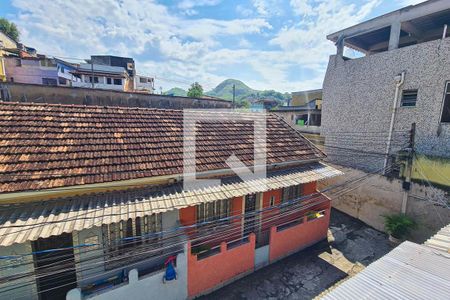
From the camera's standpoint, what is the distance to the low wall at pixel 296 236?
8.23 metres

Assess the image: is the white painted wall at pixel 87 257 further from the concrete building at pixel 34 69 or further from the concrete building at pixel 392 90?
the concrete building at pixel 34 69

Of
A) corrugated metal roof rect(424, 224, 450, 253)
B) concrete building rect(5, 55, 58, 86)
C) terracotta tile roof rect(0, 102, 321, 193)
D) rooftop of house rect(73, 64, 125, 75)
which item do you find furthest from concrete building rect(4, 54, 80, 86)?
corrugated metal roof rect(424, 224, 450, 253)

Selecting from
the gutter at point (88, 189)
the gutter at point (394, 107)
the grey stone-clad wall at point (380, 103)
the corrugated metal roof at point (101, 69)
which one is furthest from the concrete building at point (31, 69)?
the gutter at point (394, 107)

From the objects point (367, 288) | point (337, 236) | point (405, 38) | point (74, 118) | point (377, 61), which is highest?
point (405, 38)

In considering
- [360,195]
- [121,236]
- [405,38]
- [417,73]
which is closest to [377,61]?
[417,73]

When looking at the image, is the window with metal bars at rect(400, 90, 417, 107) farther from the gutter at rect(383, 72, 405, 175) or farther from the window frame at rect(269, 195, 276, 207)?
the window frame at rect(269, 195, 276, 207)

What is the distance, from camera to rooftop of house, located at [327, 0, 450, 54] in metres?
10.4

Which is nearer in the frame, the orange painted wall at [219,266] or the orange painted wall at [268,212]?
the orange painted wall at [219,266]

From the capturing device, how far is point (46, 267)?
5207 millimetres

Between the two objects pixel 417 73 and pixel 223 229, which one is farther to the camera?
pixel 417 73

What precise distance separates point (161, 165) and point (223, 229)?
10.2 ft

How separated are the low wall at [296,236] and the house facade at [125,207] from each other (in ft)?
0.17

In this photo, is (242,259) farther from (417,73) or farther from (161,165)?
(417,73)

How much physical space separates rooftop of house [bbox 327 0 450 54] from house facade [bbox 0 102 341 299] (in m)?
8.97
